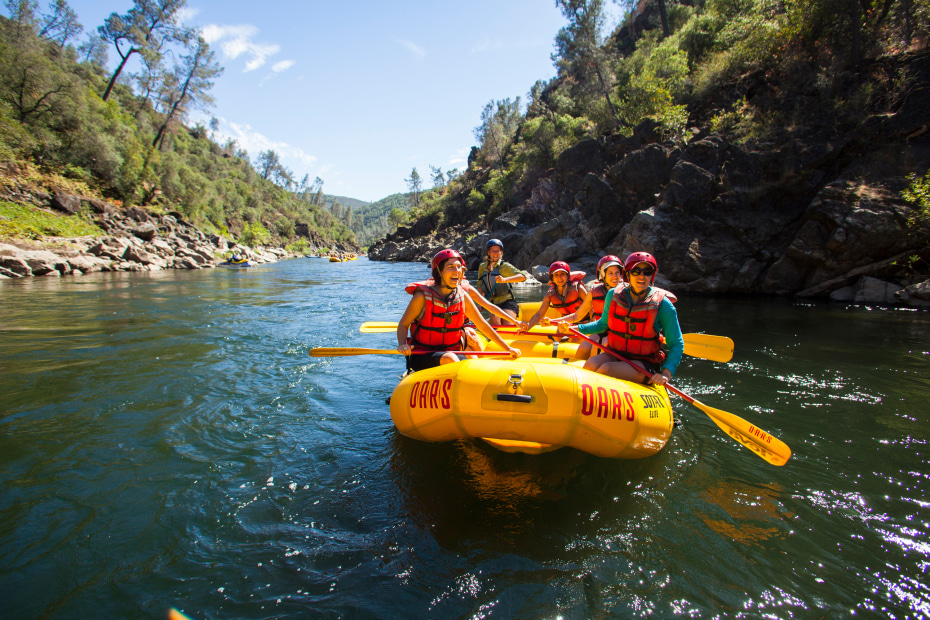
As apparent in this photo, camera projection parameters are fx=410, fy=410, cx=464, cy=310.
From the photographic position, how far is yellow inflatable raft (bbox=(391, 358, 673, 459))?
110 inches

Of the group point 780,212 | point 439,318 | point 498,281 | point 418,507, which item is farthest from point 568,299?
point 780,212

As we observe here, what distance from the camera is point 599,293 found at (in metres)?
5.21

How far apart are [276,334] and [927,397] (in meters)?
9.39

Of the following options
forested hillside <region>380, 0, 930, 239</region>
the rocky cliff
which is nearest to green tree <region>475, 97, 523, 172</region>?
forested hillside <region>380, 0, 930, 239</region>

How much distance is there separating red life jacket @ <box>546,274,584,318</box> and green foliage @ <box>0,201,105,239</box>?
72.1ft

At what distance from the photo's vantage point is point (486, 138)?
5512cm

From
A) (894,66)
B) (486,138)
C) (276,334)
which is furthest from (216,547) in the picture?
(486,138)

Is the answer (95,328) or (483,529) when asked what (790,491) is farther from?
(95,328)

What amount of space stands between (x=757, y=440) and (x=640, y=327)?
122 centimetres

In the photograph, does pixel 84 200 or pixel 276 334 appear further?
pixel 84 200

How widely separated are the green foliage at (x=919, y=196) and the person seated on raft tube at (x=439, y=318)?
11.1 m

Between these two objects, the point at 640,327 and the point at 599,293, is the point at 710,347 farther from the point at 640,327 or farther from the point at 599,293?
the point at 599,293

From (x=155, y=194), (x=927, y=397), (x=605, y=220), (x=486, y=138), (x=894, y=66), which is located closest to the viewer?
(x=927, y=397)

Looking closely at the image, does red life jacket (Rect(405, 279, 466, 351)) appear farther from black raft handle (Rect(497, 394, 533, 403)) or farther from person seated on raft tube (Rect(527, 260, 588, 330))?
person seated on raft tube (Rect(527, 260, 588, 330))
